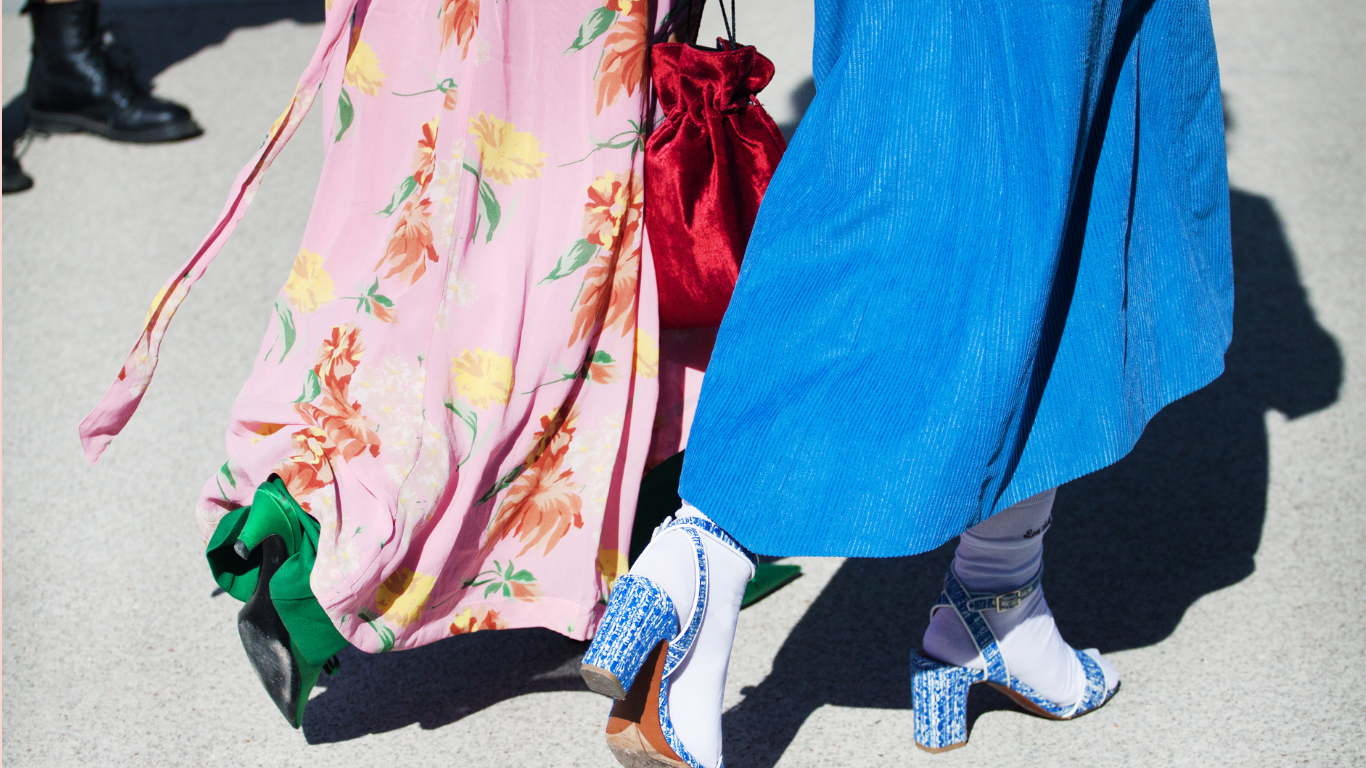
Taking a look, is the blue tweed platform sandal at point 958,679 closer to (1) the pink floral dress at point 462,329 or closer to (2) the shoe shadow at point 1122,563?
(2) the shoe shadow at point 1122,563

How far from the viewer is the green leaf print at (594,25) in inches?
44.4

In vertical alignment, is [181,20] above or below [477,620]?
above

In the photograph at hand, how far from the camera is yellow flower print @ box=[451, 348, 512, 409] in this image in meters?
1.15

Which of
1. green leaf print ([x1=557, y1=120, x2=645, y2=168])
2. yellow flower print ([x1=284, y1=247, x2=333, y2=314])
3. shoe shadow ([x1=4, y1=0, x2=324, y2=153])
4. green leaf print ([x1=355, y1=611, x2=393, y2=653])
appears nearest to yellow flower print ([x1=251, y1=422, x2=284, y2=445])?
yellow flower print ([x1=284, y1=247, x2=333, y2=314])

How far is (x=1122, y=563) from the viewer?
163 centimetres

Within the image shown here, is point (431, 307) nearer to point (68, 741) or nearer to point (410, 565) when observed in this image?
point (410, 565)

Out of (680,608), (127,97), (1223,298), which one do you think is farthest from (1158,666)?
(127,97)

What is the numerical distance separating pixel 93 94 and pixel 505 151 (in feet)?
7.94

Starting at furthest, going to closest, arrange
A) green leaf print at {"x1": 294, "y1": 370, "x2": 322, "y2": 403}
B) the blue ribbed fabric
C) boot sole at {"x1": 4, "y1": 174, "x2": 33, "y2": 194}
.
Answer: boot sole at {"x1": 4, "y1": 174, "x2": 33, "y2": 194}
green leaf print at {"x1": 294, "y1": 370, "x2": 322, "y2": 403}
the blue ribbed fabric

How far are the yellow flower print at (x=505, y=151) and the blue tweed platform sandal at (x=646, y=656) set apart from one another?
0.41m

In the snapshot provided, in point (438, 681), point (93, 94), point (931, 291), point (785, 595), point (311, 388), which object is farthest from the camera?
point (93, 94)

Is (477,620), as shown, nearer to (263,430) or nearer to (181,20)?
(263,430)

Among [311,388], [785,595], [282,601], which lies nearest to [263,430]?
[311,388]

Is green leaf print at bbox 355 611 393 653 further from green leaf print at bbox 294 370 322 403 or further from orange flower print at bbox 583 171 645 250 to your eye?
orange flower print at bbox 583 171 645 250
